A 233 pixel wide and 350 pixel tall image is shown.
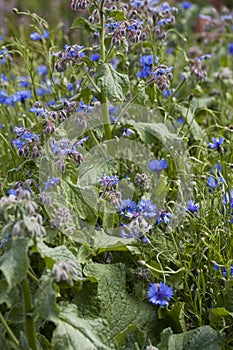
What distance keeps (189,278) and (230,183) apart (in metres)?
0.32

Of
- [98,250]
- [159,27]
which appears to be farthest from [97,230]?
[159,27]

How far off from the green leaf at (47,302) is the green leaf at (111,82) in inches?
28.5

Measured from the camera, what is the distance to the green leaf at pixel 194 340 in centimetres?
163

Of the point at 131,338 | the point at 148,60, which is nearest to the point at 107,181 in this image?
the point at 131,338

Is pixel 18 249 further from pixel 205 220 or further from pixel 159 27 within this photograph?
pixel 159 27

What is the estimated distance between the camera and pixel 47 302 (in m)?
1.39

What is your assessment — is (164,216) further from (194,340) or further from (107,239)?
(194,340)

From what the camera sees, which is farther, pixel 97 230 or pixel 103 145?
pixel 103 145

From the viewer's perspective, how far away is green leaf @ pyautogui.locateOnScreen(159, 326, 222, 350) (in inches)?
64.2

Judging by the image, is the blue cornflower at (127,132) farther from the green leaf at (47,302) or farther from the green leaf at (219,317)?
the green leaf at (47,302)

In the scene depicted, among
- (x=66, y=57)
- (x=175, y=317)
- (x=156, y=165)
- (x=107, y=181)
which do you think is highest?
(x=66, y=57)

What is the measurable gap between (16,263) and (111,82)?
0.76 metres

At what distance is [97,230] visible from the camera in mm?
1903

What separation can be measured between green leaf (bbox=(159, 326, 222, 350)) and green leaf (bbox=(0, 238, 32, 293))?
445mm
